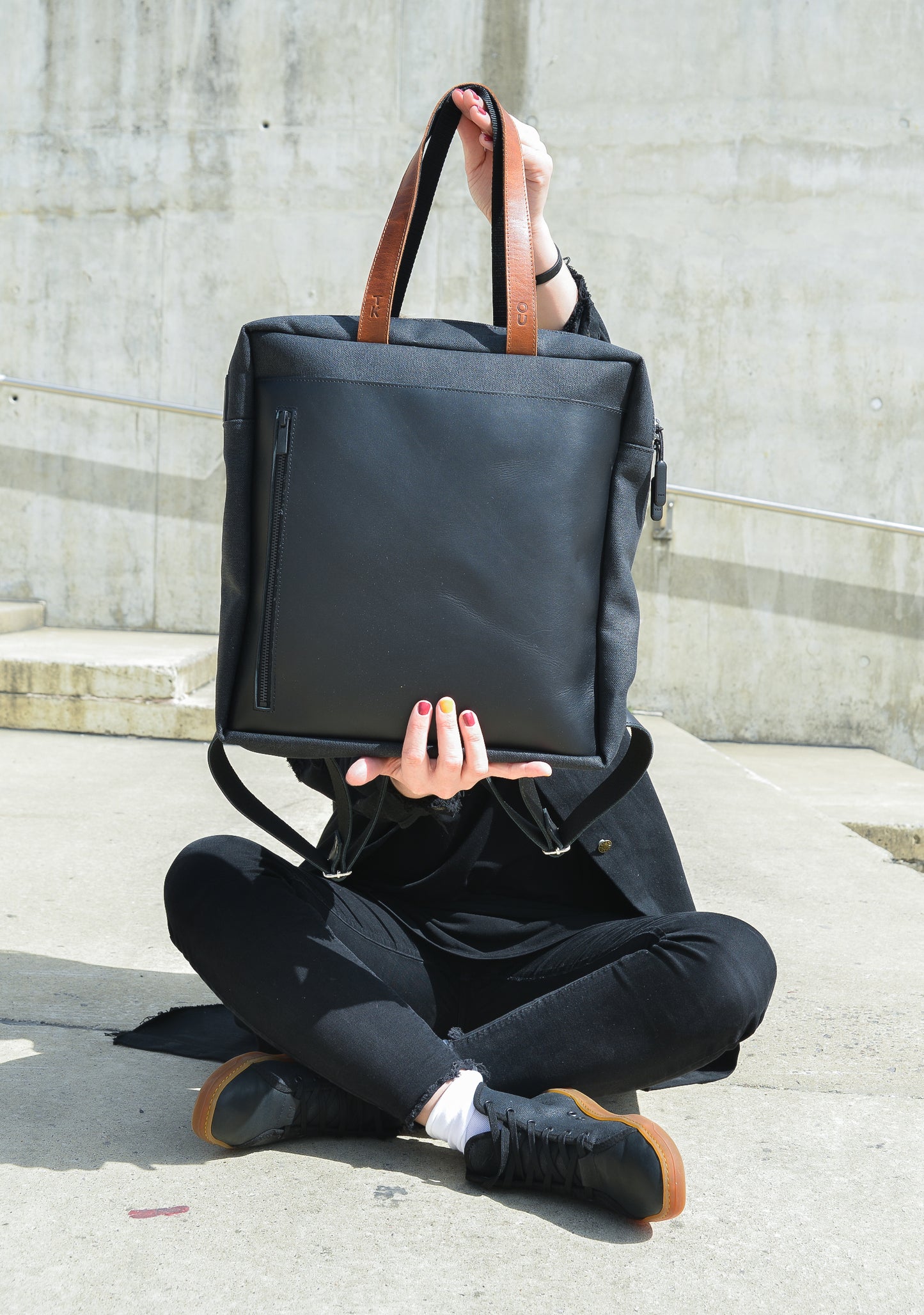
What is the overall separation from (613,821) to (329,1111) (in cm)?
48

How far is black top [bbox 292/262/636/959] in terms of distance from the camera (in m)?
1.47

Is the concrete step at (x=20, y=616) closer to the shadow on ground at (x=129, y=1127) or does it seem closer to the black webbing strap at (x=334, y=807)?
the shadow on ground at (x=129, y=1127)

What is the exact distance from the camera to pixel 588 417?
48.3 inches

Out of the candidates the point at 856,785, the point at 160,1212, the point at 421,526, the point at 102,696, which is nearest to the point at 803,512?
the point at 856,785

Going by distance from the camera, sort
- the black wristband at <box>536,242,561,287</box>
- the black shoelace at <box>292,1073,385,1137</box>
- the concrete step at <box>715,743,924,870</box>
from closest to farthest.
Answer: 1. the black shoelace at <box>292,1073,385,1137</box>
2. the black wristband at <box>536,242,561,287</box>
3. the concrete step at <box>715,743,924,870</box>

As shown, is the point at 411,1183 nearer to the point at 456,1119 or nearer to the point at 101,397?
the point at 456,1119

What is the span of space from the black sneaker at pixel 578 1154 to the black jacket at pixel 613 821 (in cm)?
29

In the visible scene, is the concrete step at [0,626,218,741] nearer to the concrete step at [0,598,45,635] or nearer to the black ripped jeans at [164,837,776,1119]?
the concrete step at [0,598,45,635]

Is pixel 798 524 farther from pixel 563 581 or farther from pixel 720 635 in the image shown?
pixel 563 581

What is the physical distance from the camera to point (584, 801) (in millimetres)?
1352

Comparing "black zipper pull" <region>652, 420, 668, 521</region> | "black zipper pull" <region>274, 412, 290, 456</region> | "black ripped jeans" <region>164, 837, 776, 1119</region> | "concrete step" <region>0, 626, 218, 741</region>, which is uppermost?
"black zipper pull" <region>274, 412, 290, 456</region>

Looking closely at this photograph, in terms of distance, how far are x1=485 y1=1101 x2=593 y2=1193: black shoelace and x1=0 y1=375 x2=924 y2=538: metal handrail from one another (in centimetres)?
366

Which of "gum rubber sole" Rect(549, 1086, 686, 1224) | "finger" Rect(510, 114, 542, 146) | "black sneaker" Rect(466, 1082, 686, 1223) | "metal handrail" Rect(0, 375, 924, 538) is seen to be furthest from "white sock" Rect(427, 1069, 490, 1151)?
"metal handrail" Rect(0, 375, 924, 538)

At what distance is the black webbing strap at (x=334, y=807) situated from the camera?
132 cm
